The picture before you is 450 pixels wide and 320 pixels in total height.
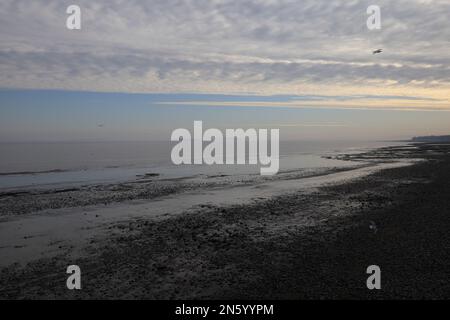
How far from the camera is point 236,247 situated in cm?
1554

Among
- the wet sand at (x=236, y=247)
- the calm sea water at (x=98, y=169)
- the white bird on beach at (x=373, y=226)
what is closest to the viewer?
the wet sand at (x=236, y=247)

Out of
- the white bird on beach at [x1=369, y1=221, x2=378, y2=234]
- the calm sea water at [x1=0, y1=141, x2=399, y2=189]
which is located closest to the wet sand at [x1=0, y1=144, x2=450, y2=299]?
the white bird on beach at [x1=369, y1=221, x2=378, y2=234]

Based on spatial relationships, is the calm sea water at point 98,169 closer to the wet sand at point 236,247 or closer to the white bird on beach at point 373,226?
the wet sand at point 236,247

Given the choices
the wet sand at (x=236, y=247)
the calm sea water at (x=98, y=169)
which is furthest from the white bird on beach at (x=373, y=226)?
the calm sea water at (x=98, y=169)

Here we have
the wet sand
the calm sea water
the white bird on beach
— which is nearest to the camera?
the wet sand

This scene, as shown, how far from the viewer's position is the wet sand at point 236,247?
37.1 feet

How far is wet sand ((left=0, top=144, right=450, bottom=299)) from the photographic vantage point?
11.3 metres

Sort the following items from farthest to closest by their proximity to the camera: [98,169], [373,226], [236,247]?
[98,169] → [373,226] → [236,247]

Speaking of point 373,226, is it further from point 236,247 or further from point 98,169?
point 98,169

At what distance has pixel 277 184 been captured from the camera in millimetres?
38000

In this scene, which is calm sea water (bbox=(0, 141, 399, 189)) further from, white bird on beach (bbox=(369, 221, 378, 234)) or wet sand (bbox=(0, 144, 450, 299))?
white bird on beach (bbox=(369, 221, 378, 234))

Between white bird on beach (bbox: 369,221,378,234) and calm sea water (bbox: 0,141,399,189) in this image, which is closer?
white bird on beach (bbox: 369,221,378,234)

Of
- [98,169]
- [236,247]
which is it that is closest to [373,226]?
[236,247]
